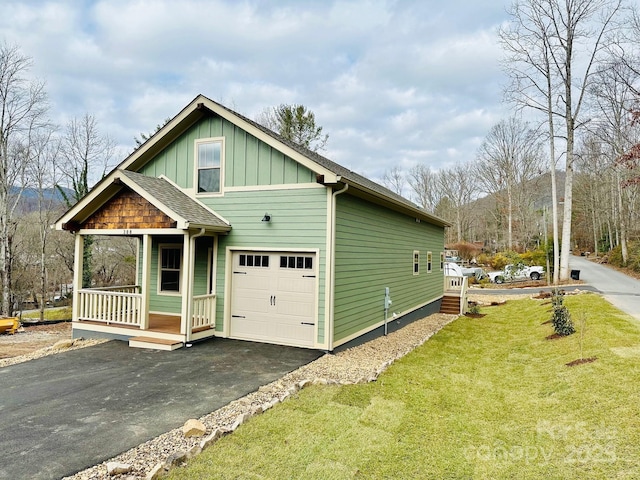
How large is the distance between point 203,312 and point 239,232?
81.7 inches

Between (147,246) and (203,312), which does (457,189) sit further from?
(147,246)

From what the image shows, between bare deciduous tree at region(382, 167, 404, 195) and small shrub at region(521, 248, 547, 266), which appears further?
bare deciduous tree at region(382, 167, 404, 195)

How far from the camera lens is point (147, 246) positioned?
8.35 meters

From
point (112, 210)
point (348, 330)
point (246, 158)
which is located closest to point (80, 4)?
point (112, 210)

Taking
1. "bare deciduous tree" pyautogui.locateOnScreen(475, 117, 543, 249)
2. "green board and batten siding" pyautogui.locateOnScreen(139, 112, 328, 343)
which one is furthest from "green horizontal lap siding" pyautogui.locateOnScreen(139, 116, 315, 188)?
"bare deciduous tree" pyautogui.locateOnScreen(475, 117, 543, 249)

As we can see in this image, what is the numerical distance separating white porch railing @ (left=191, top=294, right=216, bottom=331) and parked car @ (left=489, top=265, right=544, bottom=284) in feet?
73.7

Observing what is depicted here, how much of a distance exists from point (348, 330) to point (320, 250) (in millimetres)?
2112

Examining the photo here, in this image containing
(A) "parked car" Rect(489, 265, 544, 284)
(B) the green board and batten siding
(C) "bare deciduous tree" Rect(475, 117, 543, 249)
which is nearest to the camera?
(B) the green board and batten siding

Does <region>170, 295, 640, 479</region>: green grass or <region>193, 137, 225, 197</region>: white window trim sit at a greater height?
<region>193, 137, 225, 197</region>: white window trim

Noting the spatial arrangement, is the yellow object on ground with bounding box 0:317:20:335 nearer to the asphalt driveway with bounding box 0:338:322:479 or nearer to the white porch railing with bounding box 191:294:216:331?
the asphalt driveway with bounding box 0:338:322:479

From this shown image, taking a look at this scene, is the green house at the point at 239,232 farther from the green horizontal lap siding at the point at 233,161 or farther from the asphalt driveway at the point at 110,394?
the asphalt driveway at the point at 110,394

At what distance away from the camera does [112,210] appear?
878cm

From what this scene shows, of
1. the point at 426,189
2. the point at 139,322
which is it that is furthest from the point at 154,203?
the point at 426,189

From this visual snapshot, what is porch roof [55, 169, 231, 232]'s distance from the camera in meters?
7.87
